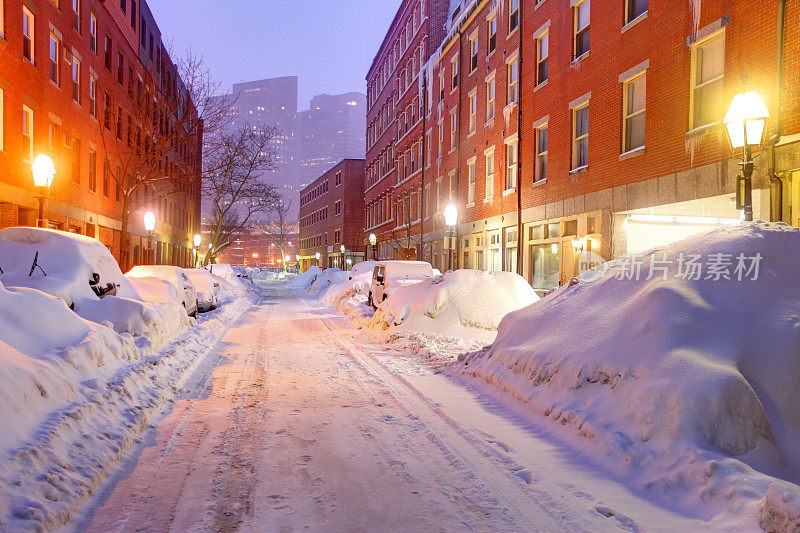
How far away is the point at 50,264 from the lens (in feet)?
→ 29.6

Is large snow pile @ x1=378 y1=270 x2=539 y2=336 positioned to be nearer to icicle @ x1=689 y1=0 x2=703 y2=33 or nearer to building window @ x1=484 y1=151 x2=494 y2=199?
icicle @ x1=689 y1=0 x2=703 y2=33

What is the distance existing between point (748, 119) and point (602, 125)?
843cm

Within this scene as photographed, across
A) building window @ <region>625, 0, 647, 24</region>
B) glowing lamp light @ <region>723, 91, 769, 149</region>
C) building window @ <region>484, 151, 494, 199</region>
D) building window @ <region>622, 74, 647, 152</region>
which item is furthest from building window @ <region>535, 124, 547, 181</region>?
glowing lamp light @ <region>723, 91, 769, 149</region>

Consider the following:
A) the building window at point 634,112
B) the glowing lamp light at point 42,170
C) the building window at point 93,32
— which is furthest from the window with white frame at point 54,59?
the building window at point 634,112

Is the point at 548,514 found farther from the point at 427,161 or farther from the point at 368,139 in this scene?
the point at 368,139

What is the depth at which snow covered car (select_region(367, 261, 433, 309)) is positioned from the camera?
17625 millimetres

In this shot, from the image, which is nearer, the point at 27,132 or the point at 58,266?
the point at 58,266

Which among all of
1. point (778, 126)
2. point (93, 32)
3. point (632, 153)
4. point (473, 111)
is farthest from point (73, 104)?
point (778, 126)

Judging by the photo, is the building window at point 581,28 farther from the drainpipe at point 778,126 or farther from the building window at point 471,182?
the building window at point 471,182

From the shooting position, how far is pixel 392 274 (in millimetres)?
18219

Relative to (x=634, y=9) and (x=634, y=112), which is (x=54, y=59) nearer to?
(x=634, y=9)

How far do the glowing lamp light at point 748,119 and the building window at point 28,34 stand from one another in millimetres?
20261

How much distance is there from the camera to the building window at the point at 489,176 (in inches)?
933

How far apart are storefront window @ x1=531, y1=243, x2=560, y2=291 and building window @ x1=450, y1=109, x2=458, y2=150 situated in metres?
10.2
